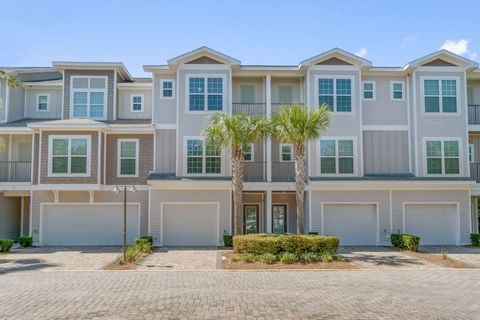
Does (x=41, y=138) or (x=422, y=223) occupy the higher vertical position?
(x=41, y=138)

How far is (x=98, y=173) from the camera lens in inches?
829

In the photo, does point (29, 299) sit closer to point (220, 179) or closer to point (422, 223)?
point (220, 179)

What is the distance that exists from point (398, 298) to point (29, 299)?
9.00 m

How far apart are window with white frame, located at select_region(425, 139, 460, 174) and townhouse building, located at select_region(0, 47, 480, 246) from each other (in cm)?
5

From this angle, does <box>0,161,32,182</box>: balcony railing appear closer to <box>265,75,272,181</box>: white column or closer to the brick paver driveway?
the brick paver driveway

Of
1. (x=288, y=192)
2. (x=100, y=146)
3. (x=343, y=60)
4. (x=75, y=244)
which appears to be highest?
(x=343, y=60)

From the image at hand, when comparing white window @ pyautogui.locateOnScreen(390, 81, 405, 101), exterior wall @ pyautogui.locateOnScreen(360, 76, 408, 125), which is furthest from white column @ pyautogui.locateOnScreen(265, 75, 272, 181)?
white window @ pyautogui.locateOnScreen(390, 81, 405, 101)

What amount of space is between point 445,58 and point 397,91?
2890mm

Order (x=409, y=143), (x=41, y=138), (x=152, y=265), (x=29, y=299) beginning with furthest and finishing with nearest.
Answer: (x=409, y=143) < (x=41, y=138) < (x=152, y=265) < (x=29, y=299)

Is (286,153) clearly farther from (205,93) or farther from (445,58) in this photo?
(445,58)

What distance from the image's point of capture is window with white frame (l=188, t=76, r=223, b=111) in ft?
72.3

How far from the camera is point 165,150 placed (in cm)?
2217

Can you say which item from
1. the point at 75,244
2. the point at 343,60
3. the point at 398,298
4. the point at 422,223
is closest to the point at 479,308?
the point at 398,298

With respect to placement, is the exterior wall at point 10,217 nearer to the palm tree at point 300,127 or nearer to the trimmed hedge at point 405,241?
the palm tree at point 300,127
